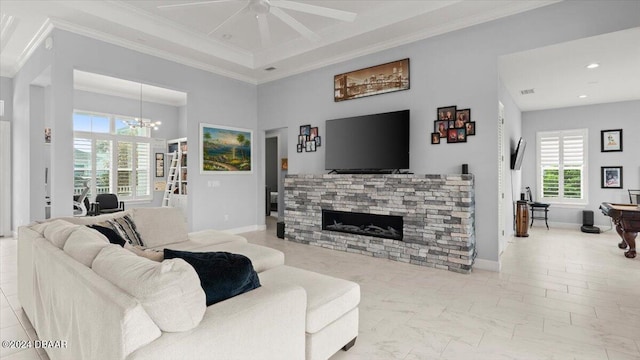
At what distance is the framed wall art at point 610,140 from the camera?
22.8 ft

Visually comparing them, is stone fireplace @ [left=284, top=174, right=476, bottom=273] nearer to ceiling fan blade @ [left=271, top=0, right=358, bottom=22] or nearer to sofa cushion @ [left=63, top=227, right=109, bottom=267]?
ceiling fan blade @ [left=271, top=0, right=358, bottom=22]

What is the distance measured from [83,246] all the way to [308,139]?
15.5ft

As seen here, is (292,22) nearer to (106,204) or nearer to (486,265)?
(486,265)

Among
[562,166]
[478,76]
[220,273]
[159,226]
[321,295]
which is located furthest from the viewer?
[562,166]

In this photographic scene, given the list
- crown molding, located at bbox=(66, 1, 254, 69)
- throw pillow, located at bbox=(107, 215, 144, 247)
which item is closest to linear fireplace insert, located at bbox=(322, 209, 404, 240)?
throw pillow, located at bbox=(107, 215, 144, 247)

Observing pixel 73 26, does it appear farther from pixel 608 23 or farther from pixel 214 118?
pixel 608 23

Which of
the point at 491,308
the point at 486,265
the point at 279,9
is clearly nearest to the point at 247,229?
the point at 486,265

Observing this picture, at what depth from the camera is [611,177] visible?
7.03m

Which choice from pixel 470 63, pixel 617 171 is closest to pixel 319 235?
pixel 470 63

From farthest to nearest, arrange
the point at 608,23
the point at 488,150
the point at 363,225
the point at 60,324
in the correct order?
1. the point at 363,225
2. the point at 488,150
3. the point at 608,23
4. the point at 60,324

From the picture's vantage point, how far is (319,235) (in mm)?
5656

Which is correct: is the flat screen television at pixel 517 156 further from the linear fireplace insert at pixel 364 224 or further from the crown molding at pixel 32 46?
the crown molding at pixel 32 46

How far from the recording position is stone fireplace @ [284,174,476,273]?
4191 mm

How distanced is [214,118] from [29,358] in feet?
15.9
